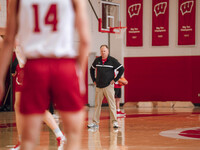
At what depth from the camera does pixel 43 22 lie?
8.84ft

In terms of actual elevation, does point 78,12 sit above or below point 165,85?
above

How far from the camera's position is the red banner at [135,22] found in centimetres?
2092

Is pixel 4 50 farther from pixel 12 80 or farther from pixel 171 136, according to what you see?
pixel 12 80

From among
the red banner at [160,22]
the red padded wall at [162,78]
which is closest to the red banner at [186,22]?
the red banner at [160,22]

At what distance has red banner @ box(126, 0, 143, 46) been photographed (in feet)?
68.6

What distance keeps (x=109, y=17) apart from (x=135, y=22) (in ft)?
10.7

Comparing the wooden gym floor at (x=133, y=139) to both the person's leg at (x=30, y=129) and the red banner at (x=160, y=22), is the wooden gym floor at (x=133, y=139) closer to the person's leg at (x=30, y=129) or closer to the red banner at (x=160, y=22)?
the person's leg at (x=30, y=129)

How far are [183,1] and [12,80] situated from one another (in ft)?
31.3

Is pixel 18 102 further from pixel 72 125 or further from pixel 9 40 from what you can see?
pixel 72 125

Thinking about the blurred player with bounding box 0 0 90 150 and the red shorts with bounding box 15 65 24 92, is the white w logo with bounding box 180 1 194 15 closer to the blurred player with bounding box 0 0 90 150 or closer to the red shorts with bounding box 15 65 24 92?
the red shorts with bounding box 15 65 24 92

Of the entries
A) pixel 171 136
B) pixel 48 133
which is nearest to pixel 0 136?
pixel 48 133

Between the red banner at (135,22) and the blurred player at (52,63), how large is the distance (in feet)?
60.2

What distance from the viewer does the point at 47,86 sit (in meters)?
2.65

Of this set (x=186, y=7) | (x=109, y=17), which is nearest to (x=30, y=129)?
(x=109, y=17)
